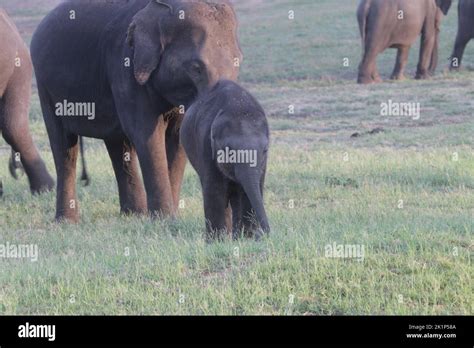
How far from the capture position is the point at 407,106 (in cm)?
1827

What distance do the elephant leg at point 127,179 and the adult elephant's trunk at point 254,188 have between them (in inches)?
127

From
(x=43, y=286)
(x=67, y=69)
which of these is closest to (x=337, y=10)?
(x=67, y=69)

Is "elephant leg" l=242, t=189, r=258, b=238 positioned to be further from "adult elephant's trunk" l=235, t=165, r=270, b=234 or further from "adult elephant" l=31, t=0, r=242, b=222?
"adult elephant" l=31, t=0, r=242, b=222

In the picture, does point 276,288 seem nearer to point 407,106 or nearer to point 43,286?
point 43,286

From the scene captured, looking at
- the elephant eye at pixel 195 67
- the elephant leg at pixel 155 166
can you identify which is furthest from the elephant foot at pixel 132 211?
the elephant eye at pixel 195 67

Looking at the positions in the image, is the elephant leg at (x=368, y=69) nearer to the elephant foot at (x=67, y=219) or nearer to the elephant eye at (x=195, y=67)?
the elephant foot at (x=67, y=219)

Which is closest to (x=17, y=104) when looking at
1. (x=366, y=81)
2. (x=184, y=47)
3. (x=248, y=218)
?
(x=184, y=47)

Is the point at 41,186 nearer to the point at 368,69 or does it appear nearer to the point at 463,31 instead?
the point at 368,69

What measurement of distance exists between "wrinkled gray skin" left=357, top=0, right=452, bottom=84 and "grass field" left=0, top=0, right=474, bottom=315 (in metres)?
2.70

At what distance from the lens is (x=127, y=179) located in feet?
36.8

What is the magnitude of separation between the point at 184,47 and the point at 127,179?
6.71ft

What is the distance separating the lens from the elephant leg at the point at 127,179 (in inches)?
441
